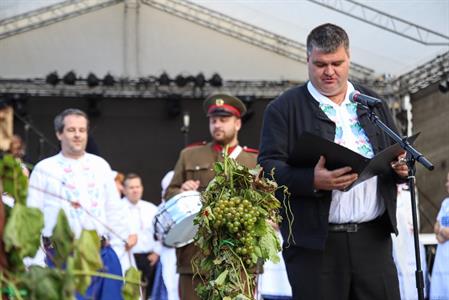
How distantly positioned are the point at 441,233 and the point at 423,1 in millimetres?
3951

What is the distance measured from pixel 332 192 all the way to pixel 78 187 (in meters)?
2.53

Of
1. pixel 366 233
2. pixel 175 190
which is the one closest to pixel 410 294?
pixel 175 190

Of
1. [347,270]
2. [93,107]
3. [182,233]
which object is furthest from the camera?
[93,107]

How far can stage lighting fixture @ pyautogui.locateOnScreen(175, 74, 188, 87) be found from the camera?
1273 centimetres

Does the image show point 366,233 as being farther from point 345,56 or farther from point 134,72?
point 134,72

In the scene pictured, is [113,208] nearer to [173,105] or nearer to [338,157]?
[338,157]

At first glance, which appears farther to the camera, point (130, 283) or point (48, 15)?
point (48, 15)

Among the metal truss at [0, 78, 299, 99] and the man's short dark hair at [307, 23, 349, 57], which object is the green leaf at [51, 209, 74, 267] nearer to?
the man's short dark hair at [307, 23, 349, 57]

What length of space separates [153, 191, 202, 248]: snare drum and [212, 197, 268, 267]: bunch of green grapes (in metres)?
1.30

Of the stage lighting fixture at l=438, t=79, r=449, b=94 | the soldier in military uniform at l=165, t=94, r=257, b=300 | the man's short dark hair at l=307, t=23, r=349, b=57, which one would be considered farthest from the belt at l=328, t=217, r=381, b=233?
the stage lighting fixture at l=438, t=79, r=449, b=94

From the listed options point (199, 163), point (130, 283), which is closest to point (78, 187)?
point (199, 163)

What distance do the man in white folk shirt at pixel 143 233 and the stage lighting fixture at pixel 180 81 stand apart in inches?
123

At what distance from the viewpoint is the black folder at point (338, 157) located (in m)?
3.16

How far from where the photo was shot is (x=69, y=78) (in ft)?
41.0
